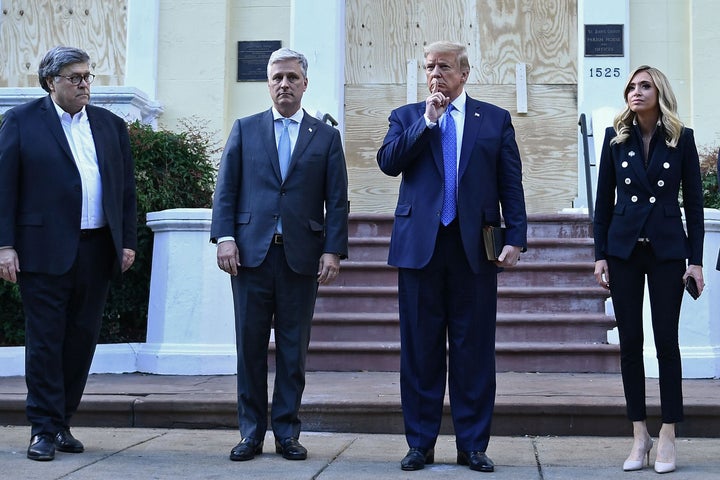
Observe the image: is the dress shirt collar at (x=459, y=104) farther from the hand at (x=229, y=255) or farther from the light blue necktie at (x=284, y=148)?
the hand at (x=229, y=255)

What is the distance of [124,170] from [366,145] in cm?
483

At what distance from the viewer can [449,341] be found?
180 inches

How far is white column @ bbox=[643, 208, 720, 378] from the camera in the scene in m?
6.72

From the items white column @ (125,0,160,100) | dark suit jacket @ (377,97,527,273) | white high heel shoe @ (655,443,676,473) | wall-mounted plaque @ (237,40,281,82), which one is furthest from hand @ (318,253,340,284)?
white column @ (125,0,160,100)

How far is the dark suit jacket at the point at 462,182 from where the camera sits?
4.52 m

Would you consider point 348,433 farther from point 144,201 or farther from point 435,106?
point 144,201

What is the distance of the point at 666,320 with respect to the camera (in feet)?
14.8

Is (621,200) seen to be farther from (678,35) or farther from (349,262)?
(678,35)

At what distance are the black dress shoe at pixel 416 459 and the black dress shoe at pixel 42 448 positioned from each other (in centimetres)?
156

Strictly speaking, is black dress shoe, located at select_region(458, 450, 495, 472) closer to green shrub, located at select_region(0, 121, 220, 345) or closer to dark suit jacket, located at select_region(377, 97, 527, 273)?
dark suit jacket, located at select_region(377, 97, 527, 273)

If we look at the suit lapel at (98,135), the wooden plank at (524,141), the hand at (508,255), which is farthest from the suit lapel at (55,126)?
the wooden plank at (524,141)

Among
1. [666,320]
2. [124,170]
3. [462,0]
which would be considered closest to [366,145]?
[462,0]

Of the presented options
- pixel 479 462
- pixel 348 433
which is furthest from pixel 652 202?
pixel 348 433

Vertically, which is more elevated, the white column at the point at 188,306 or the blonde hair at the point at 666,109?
the blonde hair at the point at 666,109
